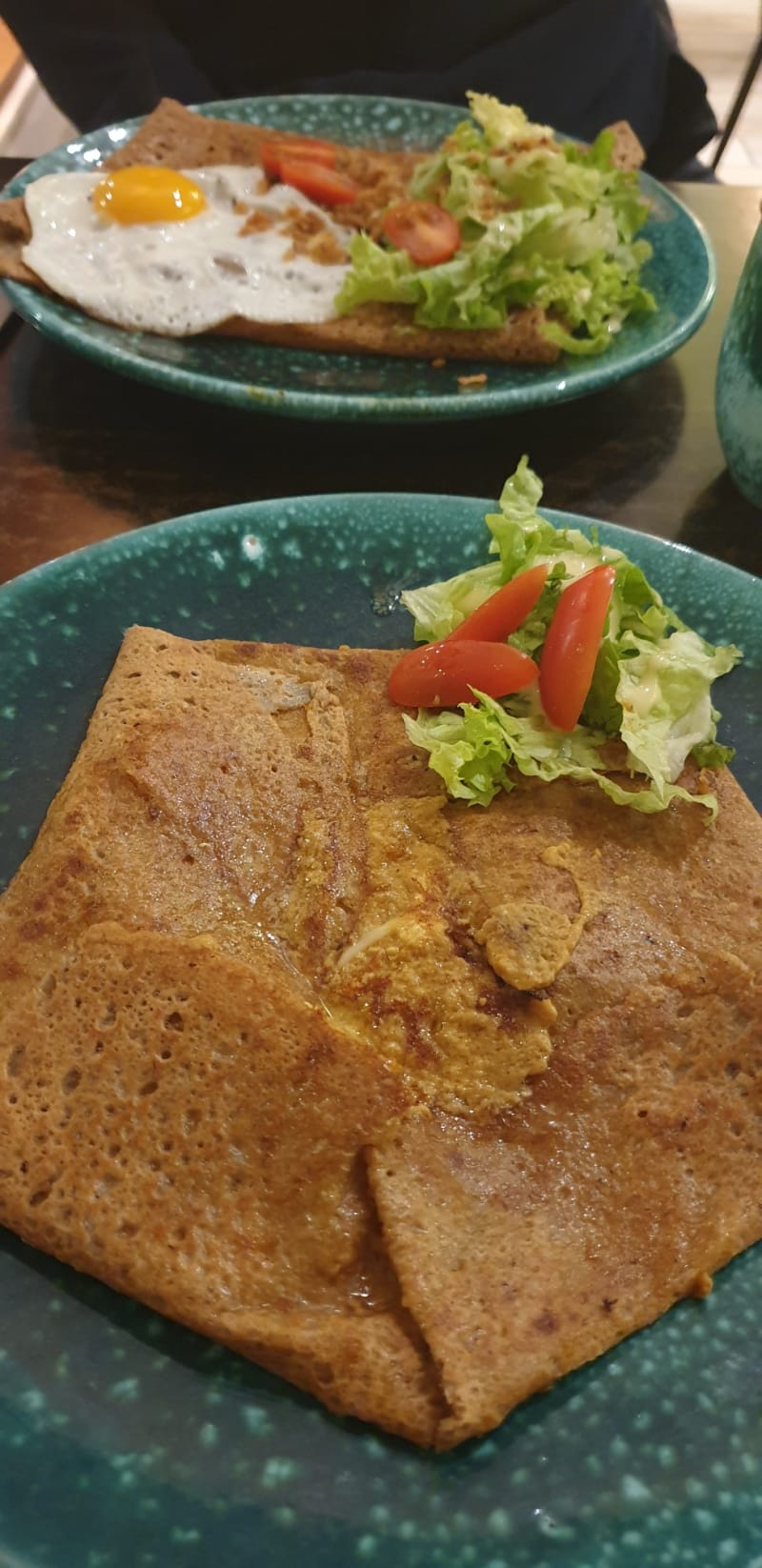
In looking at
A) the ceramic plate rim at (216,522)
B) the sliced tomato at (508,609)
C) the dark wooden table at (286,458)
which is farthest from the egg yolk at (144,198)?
the sliced tomato at (508,609)

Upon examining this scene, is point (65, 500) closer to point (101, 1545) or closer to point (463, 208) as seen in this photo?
point (463, 208)

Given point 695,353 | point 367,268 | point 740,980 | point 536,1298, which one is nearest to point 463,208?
point 367,268

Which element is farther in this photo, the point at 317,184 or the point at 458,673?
the point at 317,184

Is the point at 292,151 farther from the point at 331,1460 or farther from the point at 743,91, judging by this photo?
the point at 331,1460

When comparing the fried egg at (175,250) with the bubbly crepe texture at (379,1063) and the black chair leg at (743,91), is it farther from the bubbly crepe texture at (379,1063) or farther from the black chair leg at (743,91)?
the black chair leg at (743,91)

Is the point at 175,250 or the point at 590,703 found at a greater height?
the point at 175,250

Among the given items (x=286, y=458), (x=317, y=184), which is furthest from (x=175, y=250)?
(x=286, y=458)
